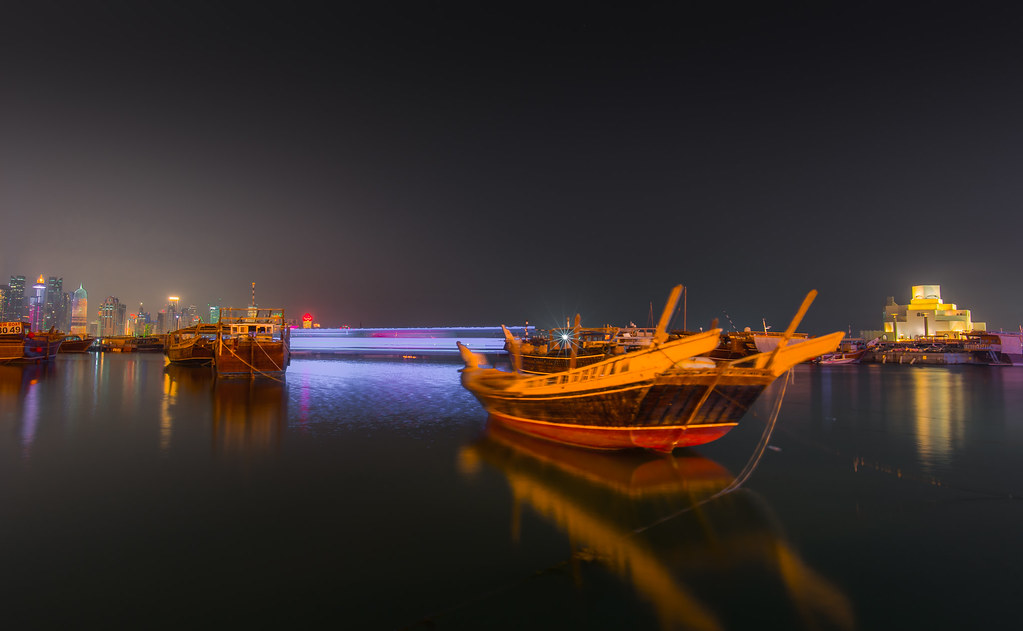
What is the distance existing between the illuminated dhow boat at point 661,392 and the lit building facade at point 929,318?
125 meters

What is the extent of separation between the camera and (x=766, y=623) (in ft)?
14.0

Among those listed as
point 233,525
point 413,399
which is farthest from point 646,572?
point 413,399

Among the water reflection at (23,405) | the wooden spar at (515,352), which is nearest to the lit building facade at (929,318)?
the wooden spar at (515,352)

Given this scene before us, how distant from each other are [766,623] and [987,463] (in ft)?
32.5

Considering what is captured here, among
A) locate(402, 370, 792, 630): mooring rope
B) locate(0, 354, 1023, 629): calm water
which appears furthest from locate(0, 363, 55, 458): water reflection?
locate(402, 370, 792, 630): mooring rope

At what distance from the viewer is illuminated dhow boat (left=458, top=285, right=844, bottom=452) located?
8828 millimetres

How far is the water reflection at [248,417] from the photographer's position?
1127 cm

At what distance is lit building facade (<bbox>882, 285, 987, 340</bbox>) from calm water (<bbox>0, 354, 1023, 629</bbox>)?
12565 centimetres

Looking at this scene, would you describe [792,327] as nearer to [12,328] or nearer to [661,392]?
[661,392]

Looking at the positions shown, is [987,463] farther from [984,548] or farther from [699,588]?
[699,588]

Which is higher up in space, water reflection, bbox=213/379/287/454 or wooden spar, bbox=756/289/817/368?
wooden spar, bbox=756/289/817/368

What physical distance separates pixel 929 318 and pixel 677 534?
14144cm

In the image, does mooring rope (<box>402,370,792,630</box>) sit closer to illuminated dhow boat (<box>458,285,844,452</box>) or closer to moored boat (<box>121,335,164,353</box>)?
illuminated dhow boat (<box>458,285,844,452</box>)

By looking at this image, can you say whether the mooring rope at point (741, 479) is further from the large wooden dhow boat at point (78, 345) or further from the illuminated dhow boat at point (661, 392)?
the large wooden dhow boat at point (78, 345)
